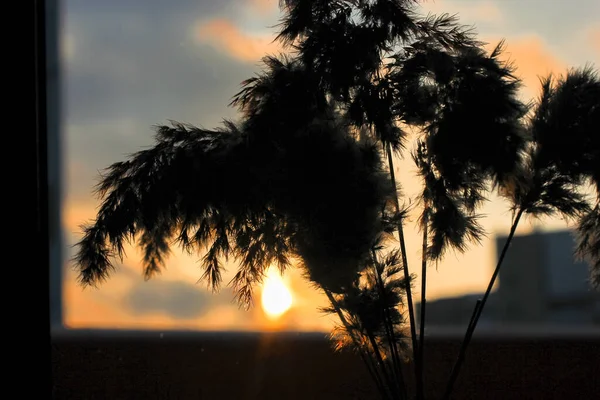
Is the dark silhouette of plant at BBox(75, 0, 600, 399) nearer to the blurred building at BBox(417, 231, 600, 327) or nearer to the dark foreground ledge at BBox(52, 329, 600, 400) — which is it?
the blurred building at BBox(417, 231, 600, 327)

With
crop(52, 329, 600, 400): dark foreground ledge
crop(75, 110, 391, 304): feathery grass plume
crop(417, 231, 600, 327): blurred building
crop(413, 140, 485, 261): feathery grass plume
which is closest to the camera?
crop(75, 110, 391, 304): feathery grass plume

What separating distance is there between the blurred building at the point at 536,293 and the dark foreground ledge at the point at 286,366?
7.0 inches

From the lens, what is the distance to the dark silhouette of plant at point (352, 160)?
200 centimetres

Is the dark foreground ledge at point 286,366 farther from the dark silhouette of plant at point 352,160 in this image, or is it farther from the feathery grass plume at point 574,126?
the feathery grass plume at point 574,126

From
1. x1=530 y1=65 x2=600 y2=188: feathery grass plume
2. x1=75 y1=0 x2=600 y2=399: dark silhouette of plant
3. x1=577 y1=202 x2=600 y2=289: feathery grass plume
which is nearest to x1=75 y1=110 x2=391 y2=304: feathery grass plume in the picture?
x1=75 y1=0 x2=600 y2=399: dark silhouette of plant

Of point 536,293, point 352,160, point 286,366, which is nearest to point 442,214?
point 352,160

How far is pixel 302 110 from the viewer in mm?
2020

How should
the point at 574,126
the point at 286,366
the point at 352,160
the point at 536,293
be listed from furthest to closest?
the point at 536,293, the point at 286,366, the point at 574,126, the point at 352,160

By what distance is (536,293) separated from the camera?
4457 millimetres

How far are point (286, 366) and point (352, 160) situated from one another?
1124 millimetres

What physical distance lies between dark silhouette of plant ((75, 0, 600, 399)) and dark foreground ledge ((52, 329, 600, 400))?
65 centimetres

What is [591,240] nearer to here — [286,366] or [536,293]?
[286,366]

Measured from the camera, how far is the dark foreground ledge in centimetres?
271

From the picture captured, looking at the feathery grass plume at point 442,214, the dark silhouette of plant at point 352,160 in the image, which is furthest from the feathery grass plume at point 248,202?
the feathery grass plume at point 442,214
